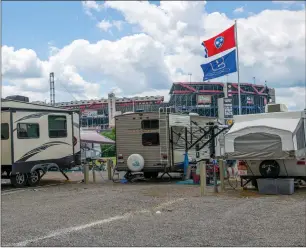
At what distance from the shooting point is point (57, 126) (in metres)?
15.8

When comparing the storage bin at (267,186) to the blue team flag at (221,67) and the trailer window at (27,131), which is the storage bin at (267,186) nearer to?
the trailer window at (27,131)

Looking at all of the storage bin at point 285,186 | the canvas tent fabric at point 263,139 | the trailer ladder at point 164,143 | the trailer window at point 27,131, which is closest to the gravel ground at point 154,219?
the storage bin at point 285,186

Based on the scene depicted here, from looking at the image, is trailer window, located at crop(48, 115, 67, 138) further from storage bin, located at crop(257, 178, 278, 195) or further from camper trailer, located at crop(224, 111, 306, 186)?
storage bin, located at crop(257, 178, 278, 195)

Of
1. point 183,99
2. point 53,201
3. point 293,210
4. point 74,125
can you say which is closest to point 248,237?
point 293,210

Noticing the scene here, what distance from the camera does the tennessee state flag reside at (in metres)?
18.7

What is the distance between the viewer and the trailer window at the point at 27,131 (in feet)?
46.9

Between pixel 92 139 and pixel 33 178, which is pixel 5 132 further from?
pixel 92 139

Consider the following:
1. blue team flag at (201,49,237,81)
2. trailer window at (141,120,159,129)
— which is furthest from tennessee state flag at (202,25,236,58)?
trailer window at (141,120,159,129)

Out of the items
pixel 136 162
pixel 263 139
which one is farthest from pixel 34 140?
pixel 263 139

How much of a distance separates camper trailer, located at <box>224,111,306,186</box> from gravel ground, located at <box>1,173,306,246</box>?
2.54ft

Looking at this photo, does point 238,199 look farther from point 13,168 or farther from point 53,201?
point 13,168

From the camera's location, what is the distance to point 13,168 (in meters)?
14.0

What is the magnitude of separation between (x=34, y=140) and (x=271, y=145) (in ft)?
26.2

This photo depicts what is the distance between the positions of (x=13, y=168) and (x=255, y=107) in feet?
259
